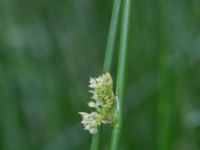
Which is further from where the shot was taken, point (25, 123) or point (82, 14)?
point (82, 14)

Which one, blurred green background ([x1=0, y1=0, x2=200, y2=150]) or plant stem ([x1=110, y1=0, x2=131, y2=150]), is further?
blurred green background ([x1=0, y1=0, x2=200, y2=150])

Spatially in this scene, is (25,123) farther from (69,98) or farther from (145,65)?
(145,65)

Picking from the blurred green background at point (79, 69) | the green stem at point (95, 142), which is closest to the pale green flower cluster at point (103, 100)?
the green stem at point (95, 142)

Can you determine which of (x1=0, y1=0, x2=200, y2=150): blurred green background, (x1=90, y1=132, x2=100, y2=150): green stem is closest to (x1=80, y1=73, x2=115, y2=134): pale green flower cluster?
(x1=90, y1=132, x2=100, y2=150): green stem

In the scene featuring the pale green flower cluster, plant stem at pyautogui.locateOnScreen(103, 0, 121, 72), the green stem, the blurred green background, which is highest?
the blurred green background

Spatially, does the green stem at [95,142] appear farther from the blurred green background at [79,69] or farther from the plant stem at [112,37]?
the blurred green background at [79,69]

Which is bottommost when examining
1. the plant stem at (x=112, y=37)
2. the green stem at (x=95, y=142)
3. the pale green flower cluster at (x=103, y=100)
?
the green stem at (x=95, y=142)

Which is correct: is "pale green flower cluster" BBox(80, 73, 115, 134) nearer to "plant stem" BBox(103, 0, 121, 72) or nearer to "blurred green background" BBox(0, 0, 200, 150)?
"plant stem" BBox(103, 0, 121, 72)

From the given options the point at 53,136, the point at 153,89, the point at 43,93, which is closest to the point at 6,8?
the point at 43,93
